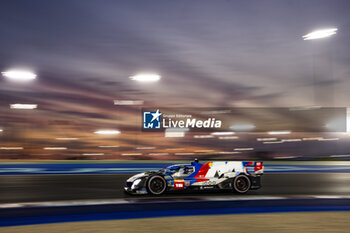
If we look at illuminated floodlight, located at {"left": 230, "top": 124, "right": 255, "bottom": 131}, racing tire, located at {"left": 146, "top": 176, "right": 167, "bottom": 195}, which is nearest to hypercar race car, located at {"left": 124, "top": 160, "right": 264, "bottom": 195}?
racing tire, located at {"left": 146, "top": 176, "right": 167, "bottom": 195}

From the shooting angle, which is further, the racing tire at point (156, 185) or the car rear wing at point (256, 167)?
the car rear wing at point (256, 167)

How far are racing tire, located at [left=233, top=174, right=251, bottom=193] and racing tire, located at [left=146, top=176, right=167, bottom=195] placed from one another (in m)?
1.96


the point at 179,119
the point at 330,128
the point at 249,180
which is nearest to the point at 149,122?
the point at 179,119

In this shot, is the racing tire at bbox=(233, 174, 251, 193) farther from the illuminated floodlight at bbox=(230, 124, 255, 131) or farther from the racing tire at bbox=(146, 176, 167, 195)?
the illuminated floodlight at bbox=(230, 124, 255, 131)

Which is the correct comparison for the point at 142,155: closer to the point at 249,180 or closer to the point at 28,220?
the point at 249,180

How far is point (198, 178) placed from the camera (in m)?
9.21

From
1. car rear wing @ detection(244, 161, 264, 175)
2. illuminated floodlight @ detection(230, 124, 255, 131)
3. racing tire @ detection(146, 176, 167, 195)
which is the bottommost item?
racing tire @ detection(146, 176, 167, 195)

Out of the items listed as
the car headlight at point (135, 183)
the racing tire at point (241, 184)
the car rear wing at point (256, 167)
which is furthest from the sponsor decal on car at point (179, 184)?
the car rear wing at point (256, 167)

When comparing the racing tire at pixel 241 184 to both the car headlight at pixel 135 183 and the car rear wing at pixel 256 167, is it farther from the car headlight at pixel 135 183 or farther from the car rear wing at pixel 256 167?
the car headlight at pixel 135 183

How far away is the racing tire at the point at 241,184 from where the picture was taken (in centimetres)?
938

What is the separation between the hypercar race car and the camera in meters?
8.88

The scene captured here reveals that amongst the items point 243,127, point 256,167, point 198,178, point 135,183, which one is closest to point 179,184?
point 198,178

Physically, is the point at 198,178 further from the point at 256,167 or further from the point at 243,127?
the point at 243,127

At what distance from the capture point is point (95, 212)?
21.0 ft
